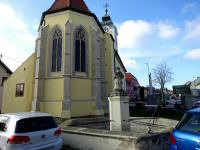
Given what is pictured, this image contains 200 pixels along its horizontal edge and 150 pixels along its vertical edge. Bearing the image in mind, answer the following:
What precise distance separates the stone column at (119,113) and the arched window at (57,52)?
12018 millimetres

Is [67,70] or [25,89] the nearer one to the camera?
[67,70]

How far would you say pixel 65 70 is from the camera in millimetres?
21172

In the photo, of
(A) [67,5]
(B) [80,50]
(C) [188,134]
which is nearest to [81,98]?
(B) [80,50]

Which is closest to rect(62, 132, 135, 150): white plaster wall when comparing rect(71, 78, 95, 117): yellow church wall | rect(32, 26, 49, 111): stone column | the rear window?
the rear window

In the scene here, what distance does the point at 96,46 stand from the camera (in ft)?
76.6

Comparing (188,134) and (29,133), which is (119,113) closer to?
(29,133)

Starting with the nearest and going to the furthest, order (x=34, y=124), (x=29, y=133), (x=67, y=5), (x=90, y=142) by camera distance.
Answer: (x=29, y=133), (x=34, y=124), (x=90, y=142), (x=67, y=5)

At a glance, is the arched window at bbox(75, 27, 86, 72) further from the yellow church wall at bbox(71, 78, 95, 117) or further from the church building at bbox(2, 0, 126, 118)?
→ the yellow church wall at bbox(71, 78, 95, 117)

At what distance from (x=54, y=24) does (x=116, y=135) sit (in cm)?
1843

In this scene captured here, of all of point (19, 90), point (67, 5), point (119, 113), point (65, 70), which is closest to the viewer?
point (119, 113)

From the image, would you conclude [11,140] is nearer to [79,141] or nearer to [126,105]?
[79,141]

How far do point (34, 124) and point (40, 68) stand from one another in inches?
639

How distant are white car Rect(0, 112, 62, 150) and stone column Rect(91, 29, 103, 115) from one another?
15280 millimetres

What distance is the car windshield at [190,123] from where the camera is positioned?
4.13 meters
